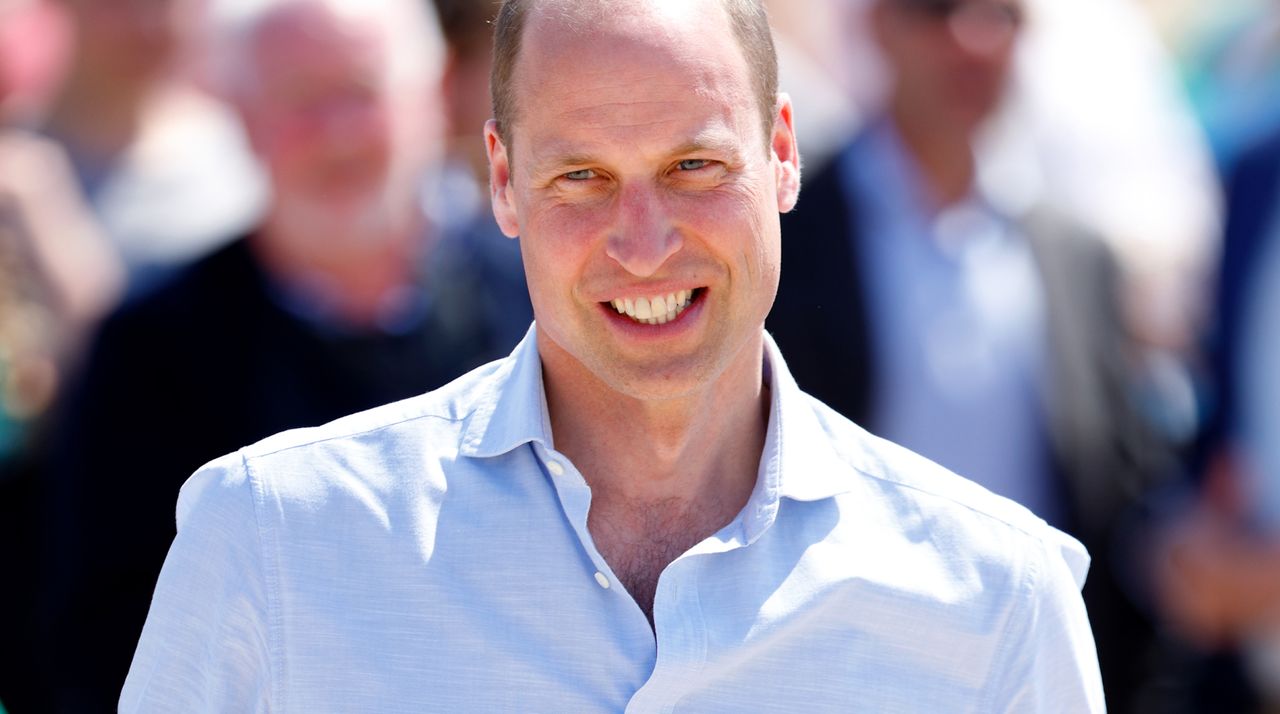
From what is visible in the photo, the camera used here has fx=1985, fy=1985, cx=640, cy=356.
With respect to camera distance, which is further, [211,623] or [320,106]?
[320,106]

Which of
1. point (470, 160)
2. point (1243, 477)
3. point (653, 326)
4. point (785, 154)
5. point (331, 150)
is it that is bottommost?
point (1243, 477)

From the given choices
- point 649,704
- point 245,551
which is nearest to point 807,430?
point 649,704

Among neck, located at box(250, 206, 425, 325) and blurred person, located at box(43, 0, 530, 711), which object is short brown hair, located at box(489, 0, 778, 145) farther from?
neck, located at box(250, 206, 425, 325)

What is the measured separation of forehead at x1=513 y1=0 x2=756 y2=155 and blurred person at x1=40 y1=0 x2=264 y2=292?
287 centimetres

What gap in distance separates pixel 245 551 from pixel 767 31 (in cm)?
105

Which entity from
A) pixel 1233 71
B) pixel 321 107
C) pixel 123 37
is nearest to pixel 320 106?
pixel 321 107

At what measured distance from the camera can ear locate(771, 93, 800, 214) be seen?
2.94 meters

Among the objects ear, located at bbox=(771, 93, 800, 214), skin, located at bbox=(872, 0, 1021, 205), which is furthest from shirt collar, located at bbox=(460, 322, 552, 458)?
skin, located at bbox=(872, 0, 1021, 205)

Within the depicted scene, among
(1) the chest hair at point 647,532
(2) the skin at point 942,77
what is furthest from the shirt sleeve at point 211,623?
(2) the skin at point 942,77

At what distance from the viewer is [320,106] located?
193 inches

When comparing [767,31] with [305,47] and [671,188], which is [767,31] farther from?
[305,47]

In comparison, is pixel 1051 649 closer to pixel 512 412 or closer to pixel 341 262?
pixel 512 412

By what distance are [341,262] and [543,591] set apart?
234 centimetres

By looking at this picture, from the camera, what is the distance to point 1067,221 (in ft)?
17.2
